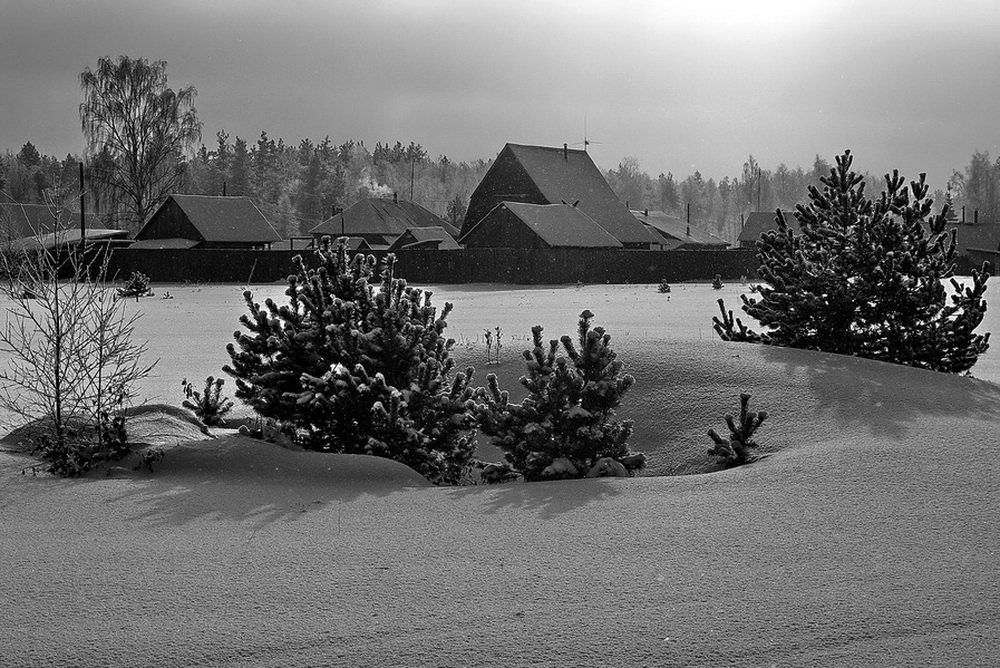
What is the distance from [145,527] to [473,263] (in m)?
43.0

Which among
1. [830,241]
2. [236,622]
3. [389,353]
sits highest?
[830,241]

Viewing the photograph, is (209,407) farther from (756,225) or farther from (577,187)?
(756,225)

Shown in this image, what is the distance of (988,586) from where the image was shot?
5.12 metres

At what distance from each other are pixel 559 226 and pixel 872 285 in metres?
41.5

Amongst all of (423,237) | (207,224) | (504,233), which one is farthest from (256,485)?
(423,237)

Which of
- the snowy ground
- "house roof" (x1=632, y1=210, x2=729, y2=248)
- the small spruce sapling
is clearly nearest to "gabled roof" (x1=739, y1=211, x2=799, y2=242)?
"house roof" (x1=632, y1=210, x2=729, y2=248)

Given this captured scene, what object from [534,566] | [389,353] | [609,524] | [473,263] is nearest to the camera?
[534,566]

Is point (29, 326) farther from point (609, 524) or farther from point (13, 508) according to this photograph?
point (609, 524)

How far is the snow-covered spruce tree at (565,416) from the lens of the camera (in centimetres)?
852

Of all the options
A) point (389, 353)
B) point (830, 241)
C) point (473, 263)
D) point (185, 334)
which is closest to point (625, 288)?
point (473, 263)

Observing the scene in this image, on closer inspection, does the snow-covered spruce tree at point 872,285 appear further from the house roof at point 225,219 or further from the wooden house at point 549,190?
the house roof at point 225,219

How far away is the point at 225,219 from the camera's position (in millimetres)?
65938

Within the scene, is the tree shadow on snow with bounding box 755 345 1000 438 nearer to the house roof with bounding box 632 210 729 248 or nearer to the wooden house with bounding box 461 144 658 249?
the wooden house with bounding box 461 144 658 249

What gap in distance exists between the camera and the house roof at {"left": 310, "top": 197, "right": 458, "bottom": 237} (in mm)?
84750
